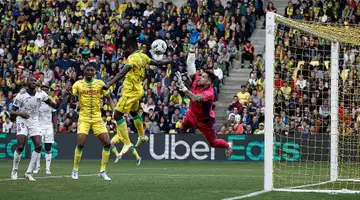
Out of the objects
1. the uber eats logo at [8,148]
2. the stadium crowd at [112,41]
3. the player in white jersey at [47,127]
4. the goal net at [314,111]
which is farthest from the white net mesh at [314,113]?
the uber eats logo at [8,148]

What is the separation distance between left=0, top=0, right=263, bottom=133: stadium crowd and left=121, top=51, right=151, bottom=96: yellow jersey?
13.2 meters

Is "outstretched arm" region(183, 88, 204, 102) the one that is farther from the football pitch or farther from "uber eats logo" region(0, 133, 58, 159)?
"uber eats logo" region(0, 133, 58, 159)

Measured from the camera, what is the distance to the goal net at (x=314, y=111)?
1771 centimetres

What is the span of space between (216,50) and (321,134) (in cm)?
1054

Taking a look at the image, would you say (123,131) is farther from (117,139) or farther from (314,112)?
(314,112)

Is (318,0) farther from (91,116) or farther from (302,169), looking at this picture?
(91,116)

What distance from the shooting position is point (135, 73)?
68.4ft

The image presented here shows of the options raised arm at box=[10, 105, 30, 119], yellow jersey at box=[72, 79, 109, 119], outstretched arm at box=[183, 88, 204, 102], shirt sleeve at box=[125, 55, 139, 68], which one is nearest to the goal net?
outstretched arm at box=[183, 88, 204, 102]

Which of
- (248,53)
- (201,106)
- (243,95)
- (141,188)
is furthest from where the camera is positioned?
(248,53)

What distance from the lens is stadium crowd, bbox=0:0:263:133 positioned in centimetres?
3559

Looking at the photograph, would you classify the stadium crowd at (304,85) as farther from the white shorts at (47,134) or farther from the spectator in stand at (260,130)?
the white shorts at (47,134)

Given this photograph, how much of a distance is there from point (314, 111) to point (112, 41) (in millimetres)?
14218

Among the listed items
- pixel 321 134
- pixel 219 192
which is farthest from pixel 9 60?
pixel 219 192

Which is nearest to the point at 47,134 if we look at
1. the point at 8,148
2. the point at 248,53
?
the point at 8,148
